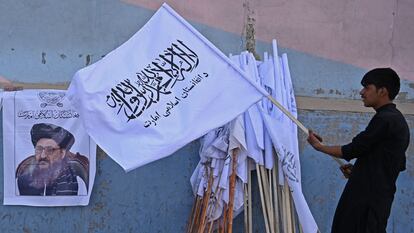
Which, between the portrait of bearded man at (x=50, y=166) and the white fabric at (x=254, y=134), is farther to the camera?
the portrait of bearded man at (x=50, y=166)

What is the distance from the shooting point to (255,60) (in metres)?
4.91

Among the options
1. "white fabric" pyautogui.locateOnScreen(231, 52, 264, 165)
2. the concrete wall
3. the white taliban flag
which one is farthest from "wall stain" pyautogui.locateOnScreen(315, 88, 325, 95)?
the white taliban flag

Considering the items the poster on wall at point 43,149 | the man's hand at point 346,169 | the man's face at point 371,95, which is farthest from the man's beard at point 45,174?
the man's face at point 371,95

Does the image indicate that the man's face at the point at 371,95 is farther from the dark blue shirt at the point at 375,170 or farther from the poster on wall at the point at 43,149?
the poster on wall at the point at 43,149

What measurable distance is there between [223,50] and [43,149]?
1.76 metres

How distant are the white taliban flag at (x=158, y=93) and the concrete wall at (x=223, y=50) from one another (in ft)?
3.47

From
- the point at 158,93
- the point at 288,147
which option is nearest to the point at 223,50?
the point at 288,147

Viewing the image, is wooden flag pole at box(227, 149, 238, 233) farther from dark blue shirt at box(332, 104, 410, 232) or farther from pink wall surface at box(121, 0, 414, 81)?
pink wall surface at box(121, 0, 414, 81)

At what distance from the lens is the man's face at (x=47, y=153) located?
468 centimetres

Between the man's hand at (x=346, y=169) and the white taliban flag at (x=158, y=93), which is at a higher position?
the white taliban flag at (x=158, y=93)

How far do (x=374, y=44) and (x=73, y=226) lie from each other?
3.25 m

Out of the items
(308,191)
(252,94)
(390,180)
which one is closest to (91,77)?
(252,94)

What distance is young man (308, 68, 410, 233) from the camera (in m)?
3.69

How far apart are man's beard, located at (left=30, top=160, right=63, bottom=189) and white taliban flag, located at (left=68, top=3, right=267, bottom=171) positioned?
1.14 metres
